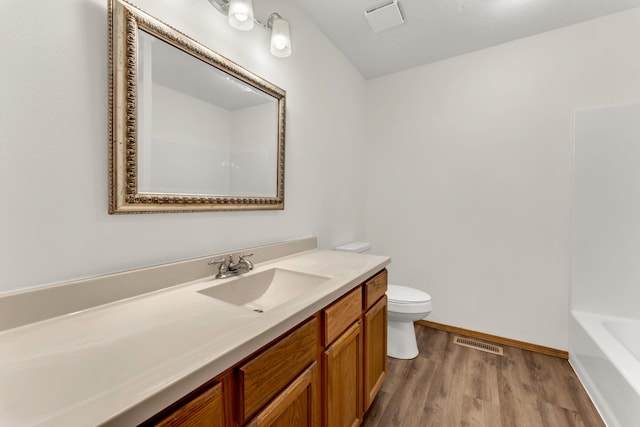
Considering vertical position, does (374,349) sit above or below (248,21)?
below

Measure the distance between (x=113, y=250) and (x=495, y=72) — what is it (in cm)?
288

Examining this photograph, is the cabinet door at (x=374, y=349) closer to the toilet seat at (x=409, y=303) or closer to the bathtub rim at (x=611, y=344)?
the toilet seat at (x=409, y=303)

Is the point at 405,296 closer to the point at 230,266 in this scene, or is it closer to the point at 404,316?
the point at 404,316

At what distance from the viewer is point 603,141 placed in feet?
6.22

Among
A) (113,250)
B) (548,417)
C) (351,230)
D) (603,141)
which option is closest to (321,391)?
(113,250)

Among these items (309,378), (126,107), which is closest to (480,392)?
(309,378)

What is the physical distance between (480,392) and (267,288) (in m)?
1.50

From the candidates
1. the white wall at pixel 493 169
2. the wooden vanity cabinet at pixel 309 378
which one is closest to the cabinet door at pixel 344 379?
the wooden vanity cabinet at pixel 309 378

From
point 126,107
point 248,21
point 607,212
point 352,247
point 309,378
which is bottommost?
point 309,378

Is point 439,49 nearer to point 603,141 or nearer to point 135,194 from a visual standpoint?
point 603,141

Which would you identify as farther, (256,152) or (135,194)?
(256,152)

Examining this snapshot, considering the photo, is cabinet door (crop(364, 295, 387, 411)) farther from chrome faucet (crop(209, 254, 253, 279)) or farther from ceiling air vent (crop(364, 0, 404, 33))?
ceiling air vent (crop(364, 0, 404, 33))

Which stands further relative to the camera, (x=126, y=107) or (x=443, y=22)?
(x=443, y=22)

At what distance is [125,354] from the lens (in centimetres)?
58
